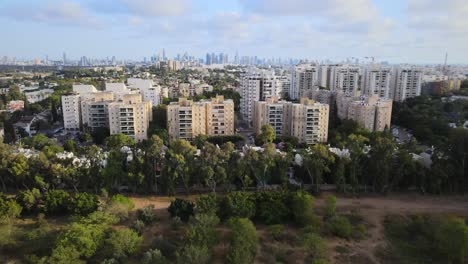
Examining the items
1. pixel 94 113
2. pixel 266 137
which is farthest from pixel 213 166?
pixel 94 113

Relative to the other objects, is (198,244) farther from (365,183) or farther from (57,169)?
(365,183)

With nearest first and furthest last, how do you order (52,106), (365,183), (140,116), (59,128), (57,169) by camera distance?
(57,169) → (365,183) → (140,116) → (59,128) → (52,106)

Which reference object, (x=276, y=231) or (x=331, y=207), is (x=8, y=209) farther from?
(x=331, y=207)

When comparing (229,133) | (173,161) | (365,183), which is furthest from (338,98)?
(173,161)

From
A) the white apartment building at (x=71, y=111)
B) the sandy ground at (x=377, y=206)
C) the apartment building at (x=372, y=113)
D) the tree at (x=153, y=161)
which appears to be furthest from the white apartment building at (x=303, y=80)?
the tree at (x=153, y=161)

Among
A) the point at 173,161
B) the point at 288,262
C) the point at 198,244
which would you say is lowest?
the point at 288,262
